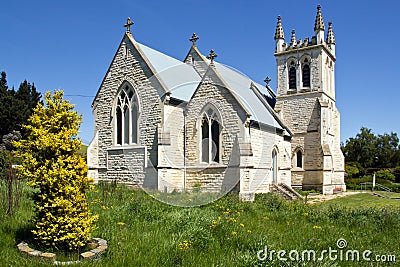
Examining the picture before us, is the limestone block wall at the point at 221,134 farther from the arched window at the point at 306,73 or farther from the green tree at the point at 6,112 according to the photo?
the green tree at the point at 6,112

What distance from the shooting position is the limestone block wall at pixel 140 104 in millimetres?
21000

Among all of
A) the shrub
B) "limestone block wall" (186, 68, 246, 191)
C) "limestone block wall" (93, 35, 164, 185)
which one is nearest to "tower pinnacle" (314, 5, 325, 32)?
"limestone block wall" (186, 68, 246, 191)

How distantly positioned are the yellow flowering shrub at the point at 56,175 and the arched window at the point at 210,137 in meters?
13.5

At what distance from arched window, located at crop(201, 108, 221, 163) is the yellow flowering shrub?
44.3 ft

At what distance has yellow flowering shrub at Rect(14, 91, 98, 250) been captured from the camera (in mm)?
6598

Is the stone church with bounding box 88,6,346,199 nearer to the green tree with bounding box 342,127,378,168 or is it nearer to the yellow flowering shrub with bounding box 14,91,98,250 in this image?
the yellow flowering shrub with bounding box 14,91,98,250

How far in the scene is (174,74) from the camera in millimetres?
23672

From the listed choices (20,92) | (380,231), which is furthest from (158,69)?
(20,92)

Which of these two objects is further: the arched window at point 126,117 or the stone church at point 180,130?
the arched window at point 126,117

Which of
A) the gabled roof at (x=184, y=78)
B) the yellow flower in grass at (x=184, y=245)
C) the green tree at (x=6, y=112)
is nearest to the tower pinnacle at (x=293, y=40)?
the gabled roof at (x=184, y=78)

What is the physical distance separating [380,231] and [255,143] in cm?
1101

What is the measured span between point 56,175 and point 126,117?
16.1 metres

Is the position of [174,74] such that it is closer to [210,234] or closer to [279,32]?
[279,32]

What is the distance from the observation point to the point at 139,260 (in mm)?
6438
